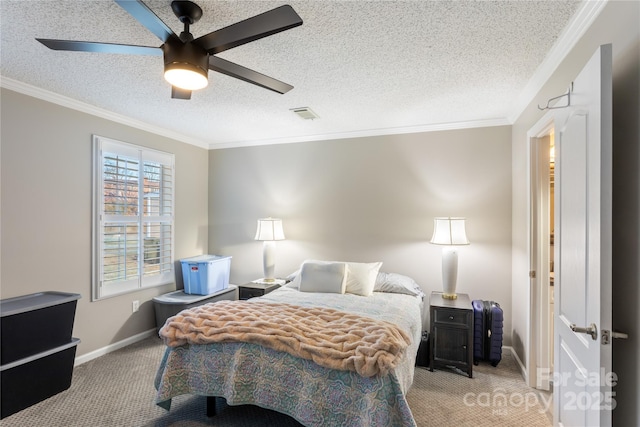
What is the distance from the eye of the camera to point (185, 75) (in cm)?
163

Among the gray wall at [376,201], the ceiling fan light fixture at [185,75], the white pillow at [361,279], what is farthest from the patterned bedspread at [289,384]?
the ceiling fan light fixture at [185,75]

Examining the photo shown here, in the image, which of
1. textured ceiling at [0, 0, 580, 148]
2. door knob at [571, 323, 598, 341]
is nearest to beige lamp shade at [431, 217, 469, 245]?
textured ceiling at [0, 0, 580, 148]

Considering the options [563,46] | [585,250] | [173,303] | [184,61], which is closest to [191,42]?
[184,61]

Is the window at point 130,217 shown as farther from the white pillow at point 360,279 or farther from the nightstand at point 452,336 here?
the nightstand at point 452,336

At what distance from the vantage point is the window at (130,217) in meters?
3.26

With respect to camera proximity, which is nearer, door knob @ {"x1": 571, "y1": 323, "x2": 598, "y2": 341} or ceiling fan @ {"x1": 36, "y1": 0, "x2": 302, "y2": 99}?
door knob @ {"x1": 571, "y1": 323, "x2": 598, "y2": 341}

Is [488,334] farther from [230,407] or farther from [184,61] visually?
[184,61]

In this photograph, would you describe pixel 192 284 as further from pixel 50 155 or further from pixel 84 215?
pixel 50 155

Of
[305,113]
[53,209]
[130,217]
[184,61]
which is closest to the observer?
[184,61]

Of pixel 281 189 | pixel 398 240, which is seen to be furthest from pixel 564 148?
pixel 281 189

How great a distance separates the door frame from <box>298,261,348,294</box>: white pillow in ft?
5.46

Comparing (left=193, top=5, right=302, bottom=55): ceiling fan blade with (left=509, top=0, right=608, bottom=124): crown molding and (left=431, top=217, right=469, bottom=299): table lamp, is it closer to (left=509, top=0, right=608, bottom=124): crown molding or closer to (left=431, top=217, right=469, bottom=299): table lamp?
(left=509, top=0, right=608, bottom=124): crown molding

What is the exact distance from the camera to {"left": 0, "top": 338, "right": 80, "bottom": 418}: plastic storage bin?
89.4 inches

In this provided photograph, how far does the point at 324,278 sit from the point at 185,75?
2.32 m
